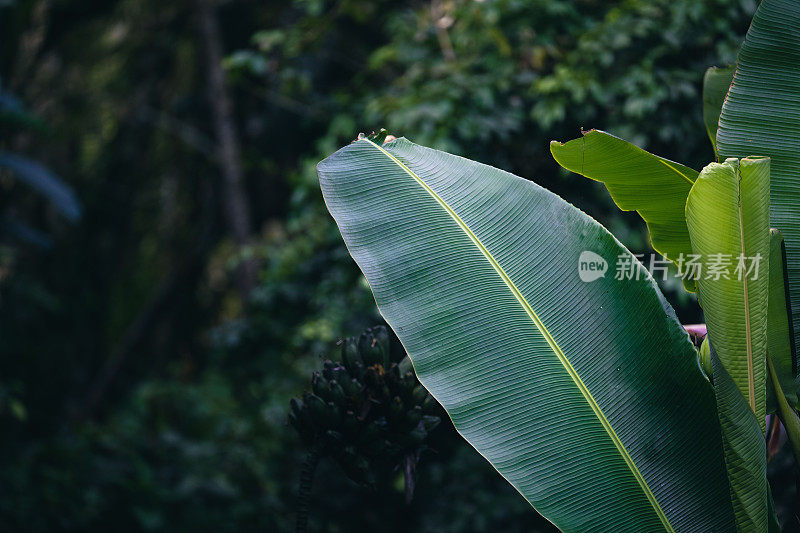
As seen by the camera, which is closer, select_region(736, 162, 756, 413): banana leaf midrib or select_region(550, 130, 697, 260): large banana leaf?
select_region(736, 162, 756, 413): banana leaf midrib

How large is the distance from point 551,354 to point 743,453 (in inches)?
14.6

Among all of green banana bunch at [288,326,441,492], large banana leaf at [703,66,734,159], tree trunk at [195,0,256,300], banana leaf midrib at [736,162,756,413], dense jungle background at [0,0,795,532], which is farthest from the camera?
tree trunk at [195,0,256,300]

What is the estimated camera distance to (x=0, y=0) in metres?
3.52

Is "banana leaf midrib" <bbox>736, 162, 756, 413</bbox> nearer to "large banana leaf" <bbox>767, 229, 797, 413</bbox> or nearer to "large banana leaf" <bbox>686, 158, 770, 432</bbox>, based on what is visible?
"large banana leaf" <bbox>686, 158, 770, 432</bbox>

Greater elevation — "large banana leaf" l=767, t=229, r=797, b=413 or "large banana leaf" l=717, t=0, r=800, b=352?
"large banana leaf" l=717, t=0, r=800, b=352

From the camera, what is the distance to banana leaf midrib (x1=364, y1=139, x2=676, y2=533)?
42.7 inches

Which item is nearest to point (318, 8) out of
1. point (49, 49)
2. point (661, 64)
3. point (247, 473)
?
point (661, 64)

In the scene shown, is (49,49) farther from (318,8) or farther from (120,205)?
(318,8)

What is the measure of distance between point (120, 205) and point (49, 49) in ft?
4.40

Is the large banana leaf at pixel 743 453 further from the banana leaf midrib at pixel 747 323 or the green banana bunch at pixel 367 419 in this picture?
the green banana bunch at pixel 367 419

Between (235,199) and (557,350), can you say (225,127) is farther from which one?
(557,350)

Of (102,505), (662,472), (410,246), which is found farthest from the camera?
(102,505)

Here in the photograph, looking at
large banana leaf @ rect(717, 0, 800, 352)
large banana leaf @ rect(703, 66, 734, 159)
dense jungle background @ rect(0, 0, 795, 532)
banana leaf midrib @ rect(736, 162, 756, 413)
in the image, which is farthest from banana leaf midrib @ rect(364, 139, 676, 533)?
large banana leaf @ rect(703, 66, 734, 159)

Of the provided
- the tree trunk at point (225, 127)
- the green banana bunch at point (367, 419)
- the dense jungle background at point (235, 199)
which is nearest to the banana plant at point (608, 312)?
the green banana bunch at point (367, 419)
